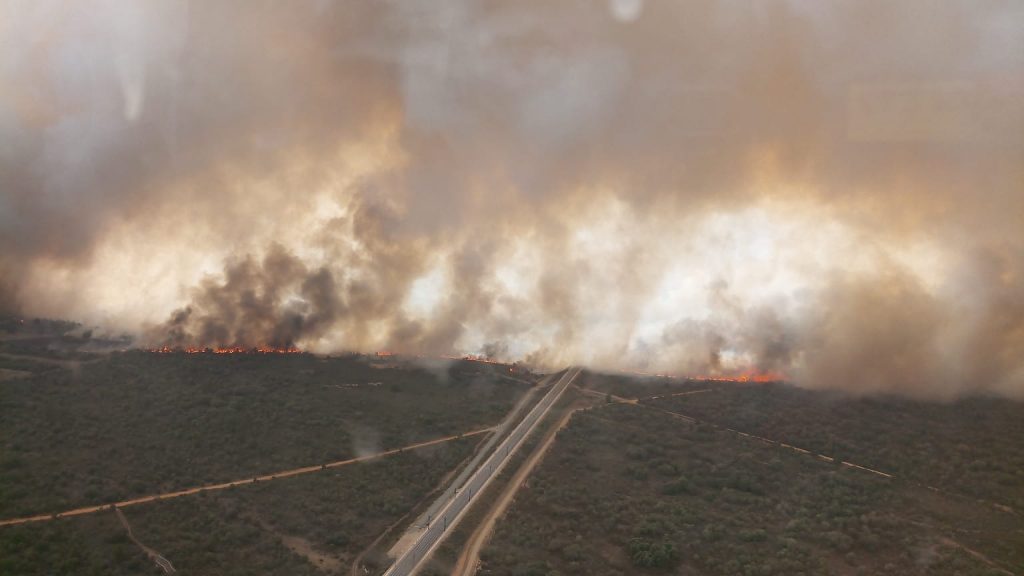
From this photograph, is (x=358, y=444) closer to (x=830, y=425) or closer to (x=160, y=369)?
(x=160, y=369)

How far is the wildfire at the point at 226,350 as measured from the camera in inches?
1578

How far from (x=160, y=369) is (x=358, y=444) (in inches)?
453

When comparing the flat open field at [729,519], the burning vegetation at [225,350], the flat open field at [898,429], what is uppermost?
the burning vegetation at [225,350]

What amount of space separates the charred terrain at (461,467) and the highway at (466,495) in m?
0.60

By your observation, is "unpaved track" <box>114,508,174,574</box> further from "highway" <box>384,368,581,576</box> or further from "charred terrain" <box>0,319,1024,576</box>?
"highway" <box>384,368,581,576</box>

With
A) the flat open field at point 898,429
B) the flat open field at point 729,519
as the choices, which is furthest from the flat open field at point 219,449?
the flat open field at point 898,429

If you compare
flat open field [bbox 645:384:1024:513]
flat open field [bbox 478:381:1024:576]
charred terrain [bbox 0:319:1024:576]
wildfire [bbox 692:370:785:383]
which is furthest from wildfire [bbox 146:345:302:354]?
wildfire [bbox 692:370:785:383]

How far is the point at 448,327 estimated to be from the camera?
4812 cm

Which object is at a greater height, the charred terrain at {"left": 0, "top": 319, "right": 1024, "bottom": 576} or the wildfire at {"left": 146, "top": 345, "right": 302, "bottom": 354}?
the wildfire at {"left": 146, "top": 345, "right": 302, "bottom": 354}

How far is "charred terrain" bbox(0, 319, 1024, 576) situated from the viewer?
2433 cm

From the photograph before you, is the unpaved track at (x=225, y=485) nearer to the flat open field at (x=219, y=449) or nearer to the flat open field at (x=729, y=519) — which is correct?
the flat open field at (x=219, y=449)

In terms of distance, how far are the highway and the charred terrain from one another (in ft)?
1.96

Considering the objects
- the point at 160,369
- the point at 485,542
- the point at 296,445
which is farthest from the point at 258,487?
the point at 160,369

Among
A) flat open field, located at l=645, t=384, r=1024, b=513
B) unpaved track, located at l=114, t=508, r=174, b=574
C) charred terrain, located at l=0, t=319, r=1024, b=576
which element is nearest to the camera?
unpaved track, located at l=114, t=508, r=174, b=574
